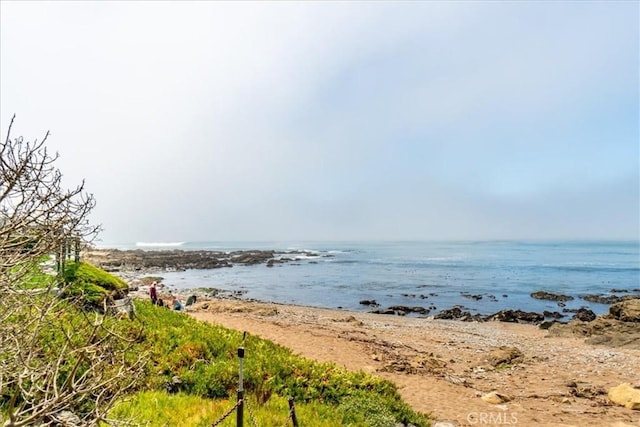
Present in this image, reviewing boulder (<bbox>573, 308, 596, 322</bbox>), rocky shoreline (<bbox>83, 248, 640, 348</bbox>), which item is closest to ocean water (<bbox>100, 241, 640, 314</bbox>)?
rocky shoreline (<bbox>83, 248, 640, 348</bbox>)

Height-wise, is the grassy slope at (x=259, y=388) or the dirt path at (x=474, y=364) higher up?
the grassy slope at (x=259, y=388)

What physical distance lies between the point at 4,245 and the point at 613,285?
5635 centimetres

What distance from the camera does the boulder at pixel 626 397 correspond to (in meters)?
10.9

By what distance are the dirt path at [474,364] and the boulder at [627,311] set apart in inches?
172

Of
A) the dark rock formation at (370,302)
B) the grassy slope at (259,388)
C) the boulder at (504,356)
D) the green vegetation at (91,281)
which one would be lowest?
the dark rock formation at (370,302)

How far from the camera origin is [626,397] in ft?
36.6

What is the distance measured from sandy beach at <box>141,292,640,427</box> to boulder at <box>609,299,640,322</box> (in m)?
3.89

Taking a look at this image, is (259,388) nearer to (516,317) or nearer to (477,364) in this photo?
(477,364)

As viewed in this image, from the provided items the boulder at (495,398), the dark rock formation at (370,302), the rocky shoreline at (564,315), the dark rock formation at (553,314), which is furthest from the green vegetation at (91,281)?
the dark rock formation at (553,314)

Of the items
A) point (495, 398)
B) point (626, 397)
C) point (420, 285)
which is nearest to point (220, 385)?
point (495, 398)

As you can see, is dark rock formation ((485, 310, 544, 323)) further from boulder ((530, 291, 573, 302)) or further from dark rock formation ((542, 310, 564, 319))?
boulder ((530, 291, 573, 302))

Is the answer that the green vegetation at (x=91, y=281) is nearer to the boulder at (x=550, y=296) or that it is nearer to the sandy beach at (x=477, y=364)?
the sandy beach at (x=477, y=364)

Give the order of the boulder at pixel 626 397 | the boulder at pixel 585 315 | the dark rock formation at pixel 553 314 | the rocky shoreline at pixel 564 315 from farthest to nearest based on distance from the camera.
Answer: the dark rock formation at pixel 553 314
the boulder at pixel 585 315
the rocky shoreline at pixel 564 315
the boulder at pixel 626 397

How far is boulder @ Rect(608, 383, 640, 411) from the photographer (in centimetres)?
1091
